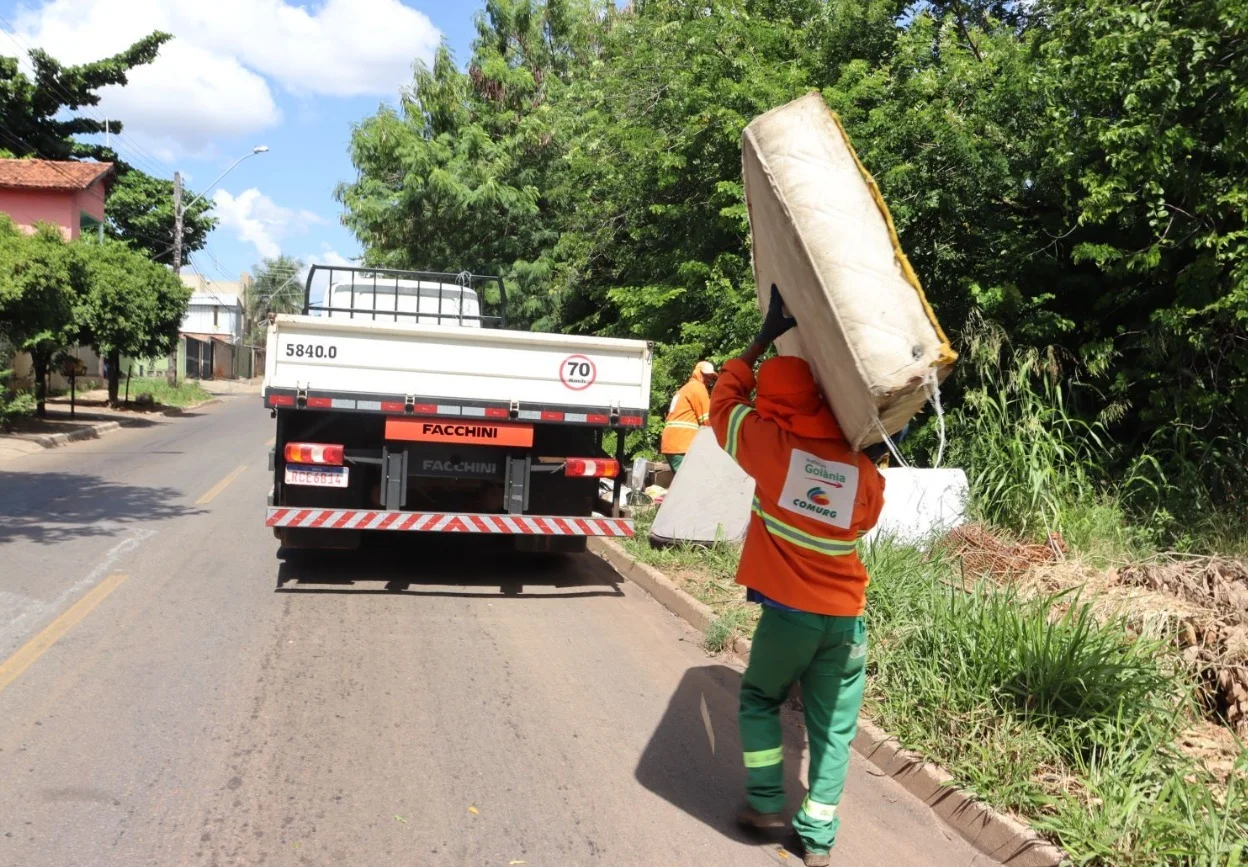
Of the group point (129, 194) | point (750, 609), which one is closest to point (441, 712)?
point (750, 609)

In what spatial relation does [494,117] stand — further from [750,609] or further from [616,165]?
[750,609]

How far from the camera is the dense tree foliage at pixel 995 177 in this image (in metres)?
7.47

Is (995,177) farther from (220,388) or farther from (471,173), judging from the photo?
(220,388)

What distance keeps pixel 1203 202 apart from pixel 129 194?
38868 mm

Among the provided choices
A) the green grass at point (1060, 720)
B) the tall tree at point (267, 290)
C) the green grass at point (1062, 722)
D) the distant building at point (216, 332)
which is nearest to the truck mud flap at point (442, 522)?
the green grass at point (1060, 720)

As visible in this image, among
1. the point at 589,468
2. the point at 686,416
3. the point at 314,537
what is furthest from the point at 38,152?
the point at 589,468

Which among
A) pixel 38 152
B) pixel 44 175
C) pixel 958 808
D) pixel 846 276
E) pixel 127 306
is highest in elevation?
pixel 38 152

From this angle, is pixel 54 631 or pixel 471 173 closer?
pixel 54 631

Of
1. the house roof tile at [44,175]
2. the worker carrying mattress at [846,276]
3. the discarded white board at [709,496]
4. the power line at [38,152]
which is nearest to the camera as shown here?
the worker carrying mattress at [846,276]

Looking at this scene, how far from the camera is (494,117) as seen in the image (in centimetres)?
2338

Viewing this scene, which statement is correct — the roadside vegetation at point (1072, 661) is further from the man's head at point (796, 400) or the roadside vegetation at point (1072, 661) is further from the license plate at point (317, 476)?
the license plate at point (317, 476)

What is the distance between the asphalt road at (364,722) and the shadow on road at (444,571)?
0.14 feet

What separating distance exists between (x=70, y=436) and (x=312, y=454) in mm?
13855

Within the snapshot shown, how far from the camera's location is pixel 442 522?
25.2ft
